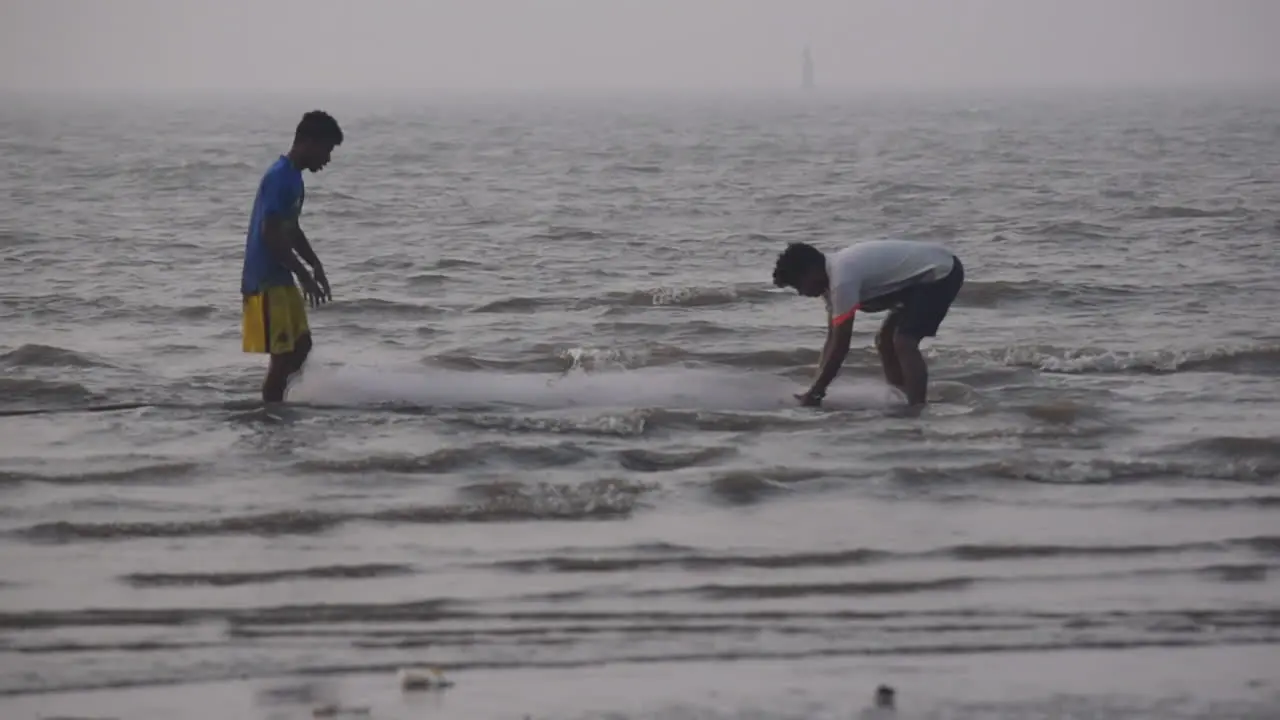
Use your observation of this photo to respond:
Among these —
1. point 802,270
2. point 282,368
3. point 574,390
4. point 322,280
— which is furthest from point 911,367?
point 282,368

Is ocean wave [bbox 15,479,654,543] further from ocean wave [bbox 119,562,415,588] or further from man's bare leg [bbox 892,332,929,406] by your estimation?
man's bare leg [bbox 892,332,929,406]

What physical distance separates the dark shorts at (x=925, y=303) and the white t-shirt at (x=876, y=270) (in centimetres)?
4

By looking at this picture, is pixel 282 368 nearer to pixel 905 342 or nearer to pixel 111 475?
pixel 111 475

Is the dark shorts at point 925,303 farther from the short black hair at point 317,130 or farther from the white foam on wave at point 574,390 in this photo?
the short black hair at point 317,130

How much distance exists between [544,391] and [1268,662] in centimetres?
542

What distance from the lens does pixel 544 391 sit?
10016mm

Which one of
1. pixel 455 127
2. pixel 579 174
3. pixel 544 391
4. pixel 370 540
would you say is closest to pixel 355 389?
pixel 544 391

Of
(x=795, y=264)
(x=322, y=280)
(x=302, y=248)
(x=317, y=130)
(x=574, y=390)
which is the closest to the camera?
(x=795, y=264)

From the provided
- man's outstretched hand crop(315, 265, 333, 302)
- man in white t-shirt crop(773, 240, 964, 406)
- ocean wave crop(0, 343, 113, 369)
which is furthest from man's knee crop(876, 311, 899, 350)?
ocean wave crop(0, 343, 113, 369)

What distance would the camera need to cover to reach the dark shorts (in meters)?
8.71

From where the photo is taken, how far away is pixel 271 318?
8.74 m

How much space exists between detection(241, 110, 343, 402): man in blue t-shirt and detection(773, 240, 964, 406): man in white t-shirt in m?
2.25

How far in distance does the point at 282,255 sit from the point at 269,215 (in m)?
0.20

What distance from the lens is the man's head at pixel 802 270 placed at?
8180mm
